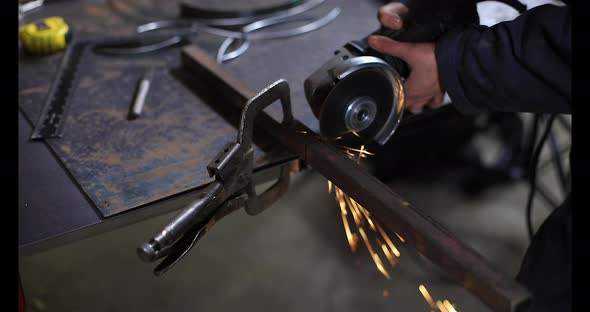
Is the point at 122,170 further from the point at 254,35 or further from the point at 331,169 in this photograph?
the point at 254,35

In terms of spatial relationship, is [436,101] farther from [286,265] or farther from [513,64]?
[286,265]

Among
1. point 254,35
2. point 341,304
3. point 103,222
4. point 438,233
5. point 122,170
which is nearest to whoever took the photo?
point 438,233

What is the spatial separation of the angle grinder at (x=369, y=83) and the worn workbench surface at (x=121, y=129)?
0.13 m

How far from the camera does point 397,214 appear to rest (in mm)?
834

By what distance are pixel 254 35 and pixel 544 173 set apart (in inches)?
60.5

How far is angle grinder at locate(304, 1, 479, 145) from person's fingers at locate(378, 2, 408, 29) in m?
Answer: 0.01

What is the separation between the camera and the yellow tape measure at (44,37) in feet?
4.52

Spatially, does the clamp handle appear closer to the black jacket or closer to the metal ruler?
the black jacket

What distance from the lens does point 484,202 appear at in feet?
7.36

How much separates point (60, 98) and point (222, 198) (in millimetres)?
542

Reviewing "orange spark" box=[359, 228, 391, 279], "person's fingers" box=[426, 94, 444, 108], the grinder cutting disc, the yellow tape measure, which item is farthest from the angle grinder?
"orange spark" box=[359, 228, 391, 279]

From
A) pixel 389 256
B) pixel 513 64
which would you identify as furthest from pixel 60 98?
pixel 389 256

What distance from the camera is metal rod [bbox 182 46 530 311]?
0.71 m
